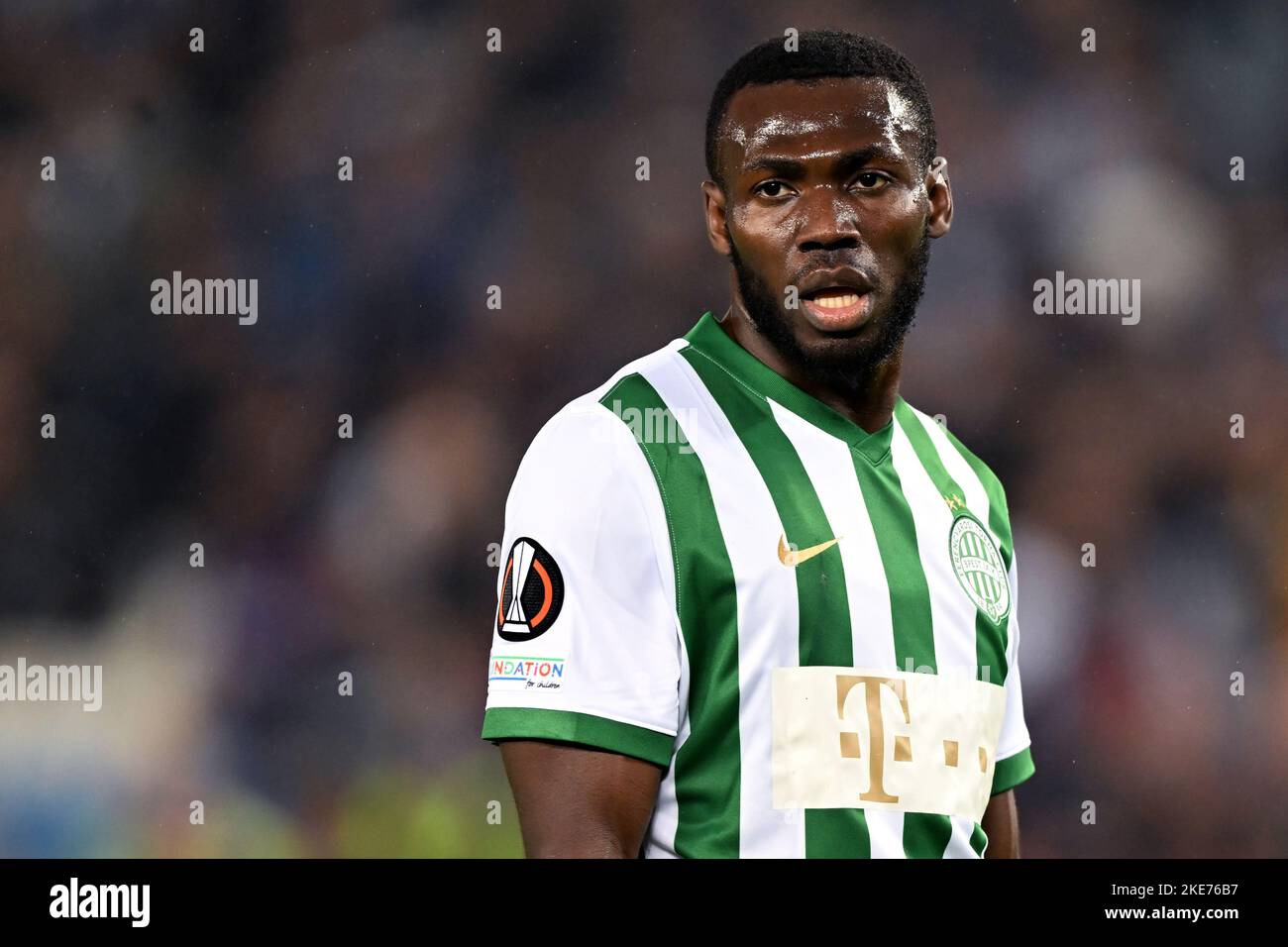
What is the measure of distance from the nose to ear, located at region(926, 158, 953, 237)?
0.21 metres

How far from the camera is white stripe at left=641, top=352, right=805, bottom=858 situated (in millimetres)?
1926

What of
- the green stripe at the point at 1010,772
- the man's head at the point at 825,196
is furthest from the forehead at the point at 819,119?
the green stripe at the point at 1010,772

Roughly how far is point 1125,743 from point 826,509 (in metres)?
3.11

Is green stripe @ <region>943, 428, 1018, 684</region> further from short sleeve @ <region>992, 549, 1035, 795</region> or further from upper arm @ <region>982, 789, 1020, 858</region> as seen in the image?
upper arm @ <region>982, 789, 1020, 858</region>

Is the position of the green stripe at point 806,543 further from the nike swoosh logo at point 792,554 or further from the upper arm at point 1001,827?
the upper arm at point 1001,827

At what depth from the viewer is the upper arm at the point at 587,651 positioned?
1.86m

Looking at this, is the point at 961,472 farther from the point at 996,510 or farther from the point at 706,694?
the point at 706,694

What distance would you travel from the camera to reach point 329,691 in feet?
15.6

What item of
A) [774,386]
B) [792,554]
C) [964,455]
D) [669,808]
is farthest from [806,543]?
[964,455]

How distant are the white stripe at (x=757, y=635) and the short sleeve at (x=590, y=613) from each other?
9 centimetres

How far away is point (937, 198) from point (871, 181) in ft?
0.72

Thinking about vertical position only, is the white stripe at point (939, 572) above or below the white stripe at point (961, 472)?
below

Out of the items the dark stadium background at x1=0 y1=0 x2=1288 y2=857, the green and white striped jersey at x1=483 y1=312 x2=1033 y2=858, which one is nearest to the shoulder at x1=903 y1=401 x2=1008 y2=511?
the green and white striped jersey at x1=483 y1=312 x2=1033 y2=858
